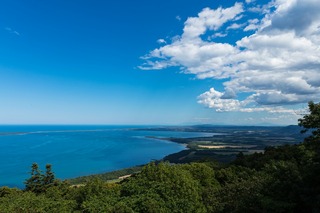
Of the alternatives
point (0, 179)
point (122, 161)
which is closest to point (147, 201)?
point (0, 179)

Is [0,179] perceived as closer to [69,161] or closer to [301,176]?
[69,161]

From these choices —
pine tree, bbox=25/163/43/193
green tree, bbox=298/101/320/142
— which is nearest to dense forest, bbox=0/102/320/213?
green tree, bbox=298/101/320/142

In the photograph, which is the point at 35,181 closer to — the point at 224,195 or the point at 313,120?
the point at 224,195

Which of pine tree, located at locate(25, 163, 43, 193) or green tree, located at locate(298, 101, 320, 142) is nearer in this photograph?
green tree, located at locate(298, 101, 320, 142)

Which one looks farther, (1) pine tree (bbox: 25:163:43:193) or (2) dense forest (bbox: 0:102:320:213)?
(1) pine tree (bbox: 25:163:43:193)

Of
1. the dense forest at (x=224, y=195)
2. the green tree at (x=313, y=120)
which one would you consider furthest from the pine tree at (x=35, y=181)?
the green tree at (x=313, y=120)

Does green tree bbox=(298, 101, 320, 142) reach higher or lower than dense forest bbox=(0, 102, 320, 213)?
higher

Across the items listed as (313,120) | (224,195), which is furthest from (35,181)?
(313,120)

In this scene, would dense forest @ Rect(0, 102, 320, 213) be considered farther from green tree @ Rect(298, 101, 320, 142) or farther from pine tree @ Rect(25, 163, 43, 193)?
pine tree @ Rect(25, 163, 43, 193)

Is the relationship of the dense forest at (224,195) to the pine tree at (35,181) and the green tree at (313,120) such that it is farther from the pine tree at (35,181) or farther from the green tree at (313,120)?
the pine tree at (35,181)

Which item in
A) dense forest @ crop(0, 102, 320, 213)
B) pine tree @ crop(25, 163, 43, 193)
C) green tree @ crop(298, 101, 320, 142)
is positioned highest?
green tree @ crop(298, 101, 320, 142)

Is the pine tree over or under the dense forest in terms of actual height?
under
